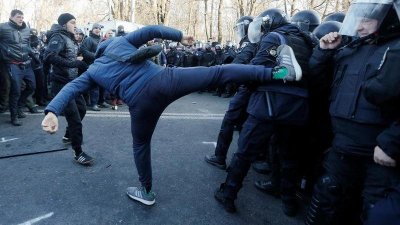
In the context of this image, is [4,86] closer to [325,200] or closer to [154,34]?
[154,34]

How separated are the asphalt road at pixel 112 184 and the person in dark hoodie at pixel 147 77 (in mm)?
884

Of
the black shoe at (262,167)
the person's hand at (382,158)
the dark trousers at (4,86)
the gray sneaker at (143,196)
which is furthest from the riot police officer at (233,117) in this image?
the dark trousers at (4,86)

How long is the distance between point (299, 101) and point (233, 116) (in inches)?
55.5

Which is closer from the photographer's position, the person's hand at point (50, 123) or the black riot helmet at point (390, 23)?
the black riot helmet at point (390, 23)

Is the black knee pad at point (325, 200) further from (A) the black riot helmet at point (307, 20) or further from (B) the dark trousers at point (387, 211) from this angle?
(A) the black riot helmet at point (307, 20)

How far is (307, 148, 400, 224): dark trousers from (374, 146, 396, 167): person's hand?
0.35 feet

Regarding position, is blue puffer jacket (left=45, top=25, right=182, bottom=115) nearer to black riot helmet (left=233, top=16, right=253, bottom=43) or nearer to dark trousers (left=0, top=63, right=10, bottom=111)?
black riot helmet (left=233, top=16, right=253, bottom=43)

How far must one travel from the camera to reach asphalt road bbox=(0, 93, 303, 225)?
303 cm

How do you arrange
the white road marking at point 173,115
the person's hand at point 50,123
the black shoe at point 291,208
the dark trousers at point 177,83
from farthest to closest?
the white road marking at point 173,115
the black shoe at point 291,208
the dark trousers at point 177,83
the person's hand at point 50,123

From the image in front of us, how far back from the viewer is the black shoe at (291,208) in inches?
125

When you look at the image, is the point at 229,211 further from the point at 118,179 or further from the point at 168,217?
the point at 118,179

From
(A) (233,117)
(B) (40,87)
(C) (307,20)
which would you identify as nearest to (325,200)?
(A) (233,117)

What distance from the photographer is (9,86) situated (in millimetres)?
6605

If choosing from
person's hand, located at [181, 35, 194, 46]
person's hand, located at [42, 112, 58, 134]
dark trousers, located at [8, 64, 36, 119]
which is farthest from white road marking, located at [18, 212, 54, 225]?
dark trousers, located at [8, 64, 36, 119]
